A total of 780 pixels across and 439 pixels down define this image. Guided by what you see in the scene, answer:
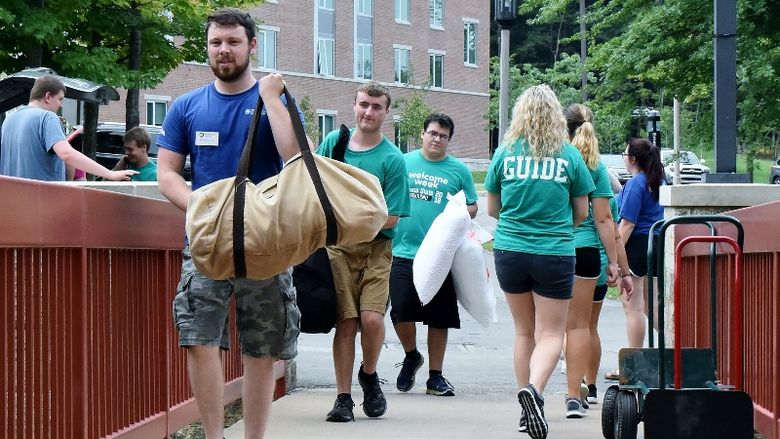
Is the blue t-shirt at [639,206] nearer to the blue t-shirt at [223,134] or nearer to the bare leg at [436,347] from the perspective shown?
the bare leg at [436,347]

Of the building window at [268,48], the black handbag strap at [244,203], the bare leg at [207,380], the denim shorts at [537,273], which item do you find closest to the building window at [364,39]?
the building window at [268,48]

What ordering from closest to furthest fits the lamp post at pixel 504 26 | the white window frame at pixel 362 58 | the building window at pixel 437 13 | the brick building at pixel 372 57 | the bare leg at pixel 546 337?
1. the bare leg at pixel 546 337
2. the lamp post at pixel 504 26
3. the brick building at pixel 372 57
4. the white window frame at pixel 362 58
5. the building window at pixel 437 13

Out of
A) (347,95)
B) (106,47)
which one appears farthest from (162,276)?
(347,95)

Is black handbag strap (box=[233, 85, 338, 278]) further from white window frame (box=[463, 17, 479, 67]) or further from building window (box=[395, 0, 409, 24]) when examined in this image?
white window frame (box=[463, 17, 479, 67])

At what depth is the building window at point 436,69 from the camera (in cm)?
6253

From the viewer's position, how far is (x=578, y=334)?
8.56 meters

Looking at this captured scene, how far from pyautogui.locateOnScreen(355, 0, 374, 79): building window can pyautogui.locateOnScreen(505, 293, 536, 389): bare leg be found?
168ft

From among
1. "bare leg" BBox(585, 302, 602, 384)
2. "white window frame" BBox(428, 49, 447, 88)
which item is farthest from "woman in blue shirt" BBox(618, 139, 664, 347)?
"white window frame" BBox(428, 49, 447, 88)

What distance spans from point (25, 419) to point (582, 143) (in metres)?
5.11

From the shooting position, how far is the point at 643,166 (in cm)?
1023

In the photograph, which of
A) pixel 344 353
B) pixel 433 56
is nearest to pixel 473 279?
pixel 344 353

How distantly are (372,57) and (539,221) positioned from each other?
171 feet

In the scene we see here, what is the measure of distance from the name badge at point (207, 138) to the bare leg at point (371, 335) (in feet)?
8.88

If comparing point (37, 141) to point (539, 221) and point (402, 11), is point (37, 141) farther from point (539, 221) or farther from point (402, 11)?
point (402, 11)
